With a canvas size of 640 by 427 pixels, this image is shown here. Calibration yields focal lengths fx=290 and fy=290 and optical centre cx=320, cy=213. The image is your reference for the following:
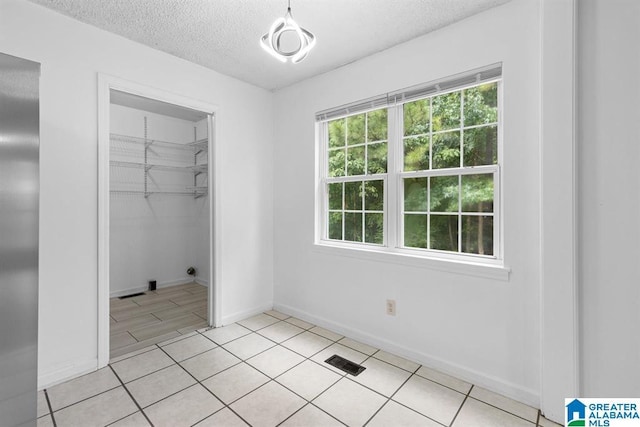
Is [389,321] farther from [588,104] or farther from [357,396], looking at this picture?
[588,104]

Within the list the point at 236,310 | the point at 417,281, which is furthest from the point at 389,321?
the point at 236,310

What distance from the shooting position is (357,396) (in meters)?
1.90

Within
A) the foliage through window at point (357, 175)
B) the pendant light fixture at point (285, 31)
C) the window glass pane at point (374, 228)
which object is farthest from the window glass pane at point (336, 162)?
the pendant light fixture at point (285, 31)

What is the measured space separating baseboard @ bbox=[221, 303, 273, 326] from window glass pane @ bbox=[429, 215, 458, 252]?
6.74ft

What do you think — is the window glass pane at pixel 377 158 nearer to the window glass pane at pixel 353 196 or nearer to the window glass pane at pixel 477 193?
the window glass pane at pixel 353 196

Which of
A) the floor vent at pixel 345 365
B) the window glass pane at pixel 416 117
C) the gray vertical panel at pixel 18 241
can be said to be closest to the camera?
the gray vertical panel at pixel 18 241

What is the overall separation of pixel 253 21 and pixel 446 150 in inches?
68.3

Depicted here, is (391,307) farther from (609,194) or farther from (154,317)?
(154,317)

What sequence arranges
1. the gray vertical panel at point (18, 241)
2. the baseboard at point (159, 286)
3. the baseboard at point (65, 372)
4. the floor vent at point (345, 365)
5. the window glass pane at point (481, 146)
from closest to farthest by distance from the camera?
the gray vertical panel at point (18, 241) < the baseboard at point (65, 372) < the window glass pane at point (481, 146) < the floor vent at point (345, 365) < the baseboard at point (159, 286)

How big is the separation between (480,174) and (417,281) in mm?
943

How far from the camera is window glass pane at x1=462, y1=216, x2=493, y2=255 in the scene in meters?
2.10

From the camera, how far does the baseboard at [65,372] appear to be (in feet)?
6.41

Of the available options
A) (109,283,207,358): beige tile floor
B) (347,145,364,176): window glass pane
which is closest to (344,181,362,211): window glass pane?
(347,145,364,176): window glass pane

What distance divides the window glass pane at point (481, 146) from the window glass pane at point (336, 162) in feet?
3.85
